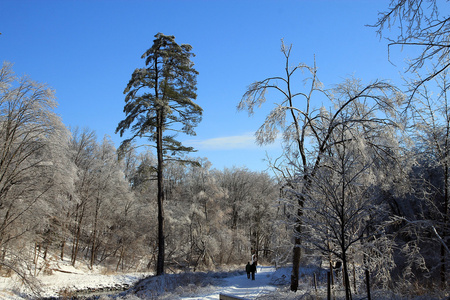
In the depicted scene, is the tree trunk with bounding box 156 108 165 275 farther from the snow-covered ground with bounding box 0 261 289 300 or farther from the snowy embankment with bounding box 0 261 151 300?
the snowy embankment with bounding box 0 261 151 300

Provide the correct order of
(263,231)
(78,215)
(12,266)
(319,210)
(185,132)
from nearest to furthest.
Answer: (319,210)
(12,266)
(185,132)
(78,215)
(263,231)

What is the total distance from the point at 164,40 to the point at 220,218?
2005 cm

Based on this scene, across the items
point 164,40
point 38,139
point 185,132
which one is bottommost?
point 38,139

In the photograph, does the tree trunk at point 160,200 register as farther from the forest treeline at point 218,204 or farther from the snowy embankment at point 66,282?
the snowy embankment at point 66,282

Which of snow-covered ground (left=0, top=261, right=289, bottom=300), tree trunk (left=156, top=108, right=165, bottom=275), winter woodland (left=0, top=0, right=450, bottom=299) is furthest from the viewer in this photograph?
tree trunk (left=156, top=108, right=165, bottom=275)

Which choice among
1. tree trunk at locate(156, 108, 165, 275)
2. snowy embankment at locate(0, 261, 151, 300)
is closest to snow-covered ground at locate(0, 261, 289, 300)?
snowy embankment at locate(0, 261, 151, 300)

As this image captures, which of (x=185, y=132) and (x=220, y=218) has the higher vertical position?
(x=185, y=132)

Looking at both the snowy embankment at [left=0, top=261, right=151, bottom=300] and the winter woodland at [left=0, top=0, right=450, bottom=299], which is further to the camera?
the snowy embankment at [left=0, top=261, right=151, bottom=300]

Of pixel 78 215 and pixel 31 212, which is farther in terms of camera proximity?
pixel 78 215

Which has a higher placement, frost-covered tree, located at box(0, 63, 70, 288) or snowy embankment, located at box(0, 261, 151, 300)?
frost-covered tree, located at box(0, 63, 70, 288)

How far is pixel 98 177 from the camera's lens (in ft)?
94.0

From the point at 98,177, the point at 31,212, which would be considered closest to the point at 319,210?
the point at 31,212

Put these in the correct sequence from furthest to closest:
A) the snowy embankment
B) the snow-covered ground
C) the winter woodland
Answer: the snowy embankment
the snow-covered ground
the winter woodland

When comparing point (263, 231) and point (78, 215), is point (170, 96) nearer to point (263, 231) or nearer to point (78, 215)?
point (78, 215)
